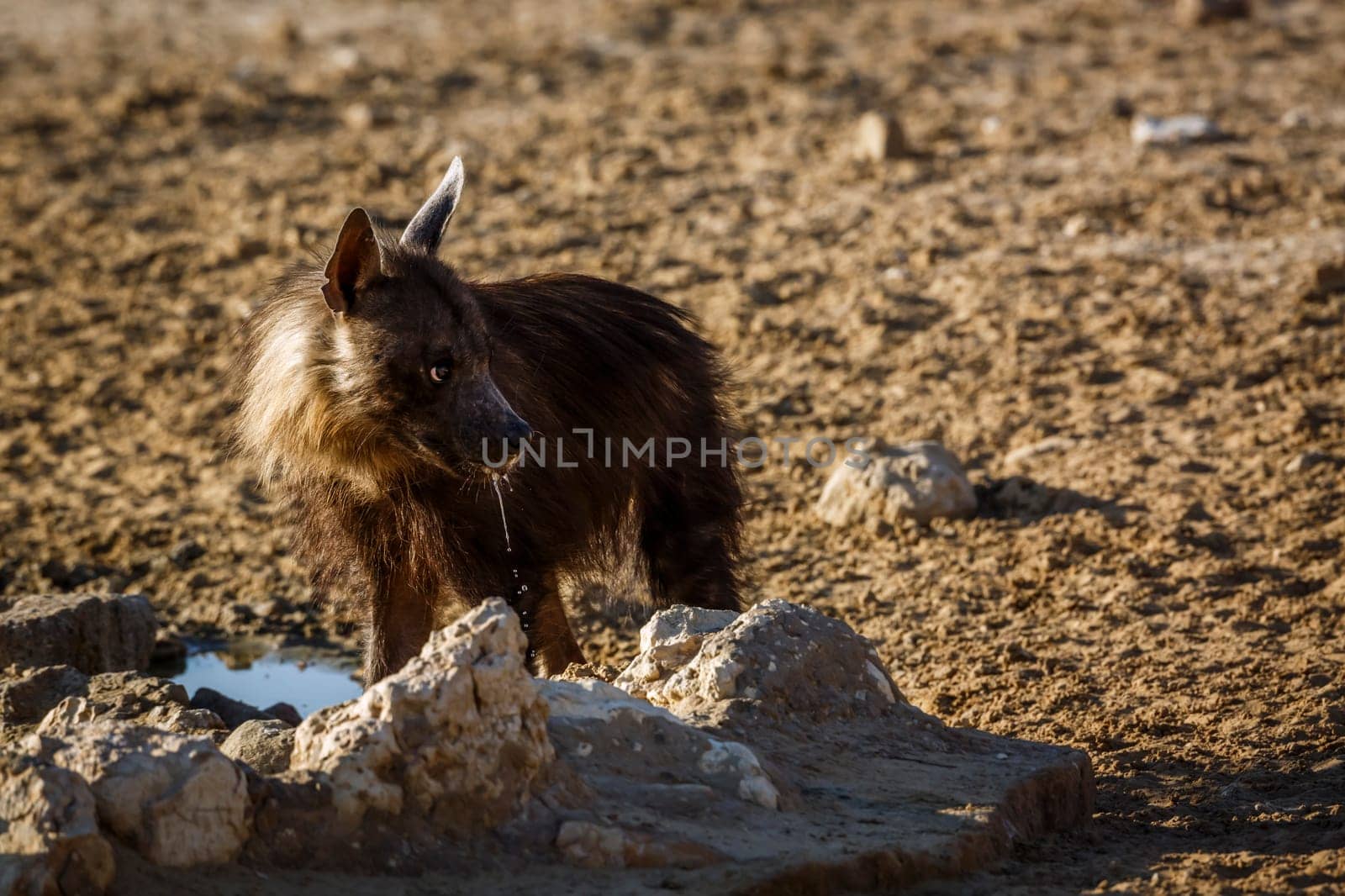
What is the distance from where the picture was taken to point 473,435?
5082 mm

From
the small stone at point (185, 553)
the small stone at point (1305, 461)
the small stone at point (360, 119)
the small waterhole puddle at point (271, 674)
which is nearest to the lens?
the small waterhole puddle at point (271, 674)

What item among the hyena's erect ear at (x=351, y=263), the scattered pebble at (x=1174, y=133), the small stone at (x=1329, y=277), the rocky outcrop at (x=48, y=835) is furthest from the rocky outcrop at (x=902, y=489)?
the rocky outcrop at (x=48, y=835)

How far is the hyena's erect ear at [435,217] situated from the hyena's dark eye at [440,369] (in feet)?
1.47

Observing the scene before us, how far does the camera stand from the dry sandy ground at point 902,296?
19.7 ft

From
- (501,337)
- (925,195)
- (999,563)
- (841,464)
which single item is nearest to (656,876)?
(501,337)

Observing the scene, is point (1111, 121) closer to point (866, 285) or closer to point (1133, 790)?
point (866, 285)

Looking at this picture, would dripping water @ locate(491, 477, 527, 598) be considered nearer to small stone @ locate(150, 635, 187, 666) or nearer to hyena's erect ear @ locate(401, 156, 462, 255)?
hyena's erect ear @ locate(401, 156, 462, 255)

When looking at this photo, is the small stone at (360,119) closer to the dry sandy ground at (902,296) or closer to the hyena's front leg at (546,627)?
the dry sandy ground at (902,296)

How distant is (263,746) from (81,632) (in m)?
1.82

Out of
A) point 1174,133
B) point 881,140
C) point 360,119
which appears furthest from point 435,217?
point 360,119

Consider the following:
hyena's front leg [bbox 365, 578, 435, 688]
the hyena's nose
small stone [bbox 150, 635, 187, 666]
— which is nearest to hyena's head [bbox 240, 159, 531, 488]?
the hyena's nose

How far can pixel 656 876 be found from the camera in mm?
3781

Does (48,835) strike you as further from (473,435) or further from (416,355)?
(416,355)

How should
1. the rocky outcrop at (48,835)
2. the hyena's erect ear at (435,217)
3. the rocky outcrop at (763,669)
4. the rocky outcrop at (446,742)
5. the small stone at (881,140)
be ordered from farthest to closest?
the small stone at (881,140) → the hyena's erect ear at (435,217) → the rocky outcrop at (763,669) → the rocky outcrop at (446,742) → the rocky outcrop at (48,835)
